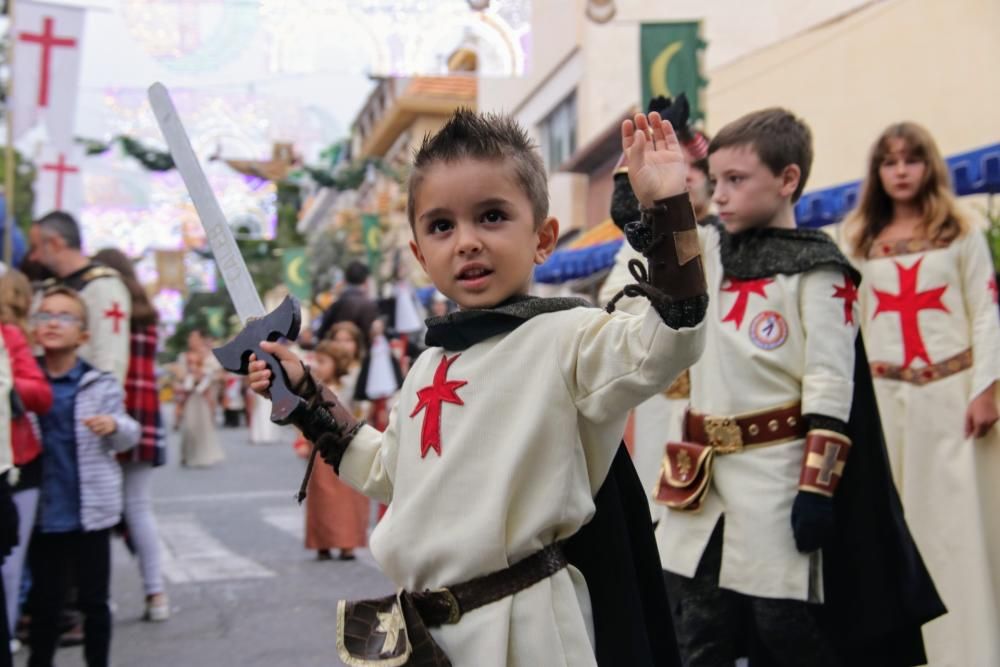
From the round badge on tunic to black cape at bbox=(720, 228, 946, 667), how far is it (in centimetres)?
13

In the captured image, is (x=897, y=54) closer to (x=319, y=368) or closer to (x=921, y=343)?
(x=319, y=368)

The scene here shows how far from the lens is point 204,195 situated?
263cm

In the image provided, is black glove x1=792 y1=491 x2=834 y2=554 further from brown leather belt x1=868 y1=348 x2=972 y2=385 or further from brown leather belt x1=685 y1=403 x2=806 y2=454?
brown leather belt x1=868 y1=348 x2=972 y2=385

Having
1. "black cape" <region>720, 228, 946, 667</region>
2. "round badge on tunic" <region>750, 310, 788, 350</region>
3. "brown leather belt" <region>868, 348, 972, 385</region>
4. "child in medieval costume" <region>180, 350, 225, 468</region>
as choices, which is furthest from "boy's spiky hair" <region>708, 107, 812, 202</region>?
"child in medieval costume" <region>180, 350, 225, 468</region>

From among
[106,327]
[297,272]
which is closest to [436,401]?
[106,327]

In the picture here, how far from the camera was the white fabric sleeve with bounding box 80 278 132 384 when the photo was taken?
5.84 meters

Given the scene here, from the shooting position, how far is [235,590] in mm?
7215

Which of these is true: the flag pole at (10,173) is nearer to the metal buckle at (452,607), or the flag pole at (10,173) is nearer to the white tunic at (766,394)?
the white tunic at (766,394)

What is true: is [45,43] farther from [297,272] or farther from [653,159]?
[297,272]

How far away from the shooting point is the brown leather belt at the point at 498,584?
223 centimetres


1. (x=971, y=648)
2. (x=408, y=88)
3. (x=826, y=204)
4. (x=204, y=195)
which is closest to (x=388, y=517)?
(x=204, y=195)

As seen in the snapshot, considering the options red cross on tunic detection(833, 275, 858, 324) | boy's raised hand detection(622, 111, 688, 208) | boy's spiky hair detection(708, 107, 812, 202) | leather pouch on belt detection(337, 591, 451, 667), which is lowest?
leather pouch on belt detection(337, 591, 451, 667)

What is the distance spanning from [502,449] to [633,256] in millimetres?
1746

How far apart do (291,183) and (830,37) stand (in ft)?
46.2
